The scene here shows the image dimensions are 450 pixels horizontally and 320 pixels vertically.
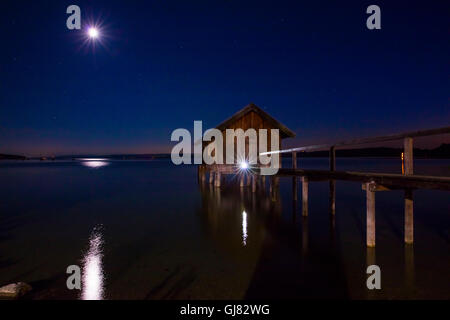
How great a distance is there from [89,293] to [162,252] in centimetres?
237

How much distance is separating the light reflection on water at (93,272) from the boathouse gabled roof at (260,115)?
10084mm

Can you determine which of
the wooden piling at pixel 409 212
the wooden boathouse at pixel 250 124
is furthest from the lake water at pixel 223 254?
the wooden boathouse at pixel 250 124

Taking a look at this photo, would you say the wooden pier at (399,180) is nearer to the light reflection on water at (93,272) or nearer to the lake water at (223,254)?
the lake water at (223,254)

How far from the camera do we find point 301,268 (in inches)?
235

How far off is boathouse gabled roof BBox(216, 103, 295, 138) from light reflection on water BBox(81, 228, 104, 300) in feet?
33.1

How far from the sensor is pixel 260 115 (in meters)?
16.8

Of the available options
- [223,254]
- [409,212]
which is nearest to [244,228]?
[223,254]

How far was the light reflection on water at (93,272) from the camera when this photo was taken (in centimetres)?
487

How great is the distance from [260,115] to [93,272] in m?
13.2

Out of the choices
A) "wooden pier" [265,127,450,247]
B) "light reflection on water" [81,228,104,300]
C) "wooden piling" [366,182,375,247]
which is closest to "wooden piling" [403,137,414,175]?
"wooden pier" [265,127,450,247]

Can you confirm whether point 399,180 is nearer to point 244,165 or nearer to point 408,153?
point 408,153

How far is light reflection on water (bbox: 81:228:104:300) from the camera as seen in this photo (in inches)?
192
